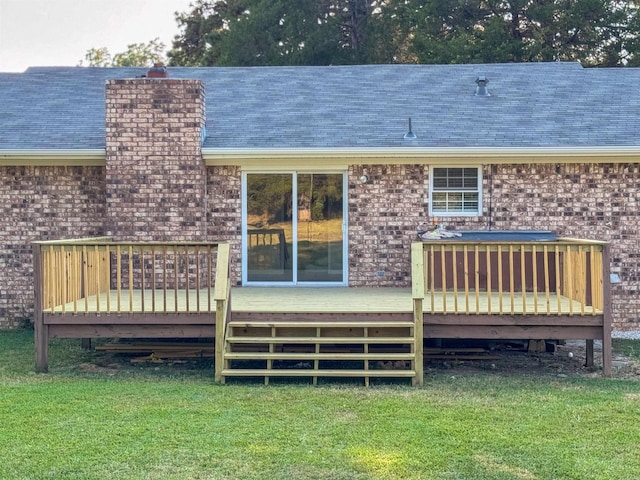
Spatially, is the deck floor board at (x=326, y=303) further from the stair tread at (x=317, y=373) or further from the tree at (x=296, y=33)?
the tree at (x=296, y=33)

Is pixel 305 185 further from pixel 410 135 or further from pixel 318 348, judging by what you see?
pixel 318 348

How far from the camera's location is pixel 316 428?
6.79 meters

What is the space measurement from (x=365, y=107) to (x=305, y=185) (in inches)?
90.5

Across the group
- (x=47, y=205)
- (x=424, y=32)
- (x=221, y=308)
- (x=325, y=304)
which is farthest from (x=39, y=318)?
(x=424, y=32)

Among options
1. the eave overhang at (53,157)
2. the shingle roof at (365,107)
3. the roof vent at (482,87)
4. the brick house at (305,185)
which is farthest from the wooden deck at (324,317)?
the roof vent at (482,87)

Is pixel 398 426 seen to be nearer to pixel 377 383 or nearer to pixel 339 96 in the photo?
pixel 377 383

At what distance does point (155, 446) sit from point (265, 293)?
5104mm

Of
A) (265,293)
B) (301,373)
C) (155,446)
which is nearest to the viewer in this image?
(155,446)

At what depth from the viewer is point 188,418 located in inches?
280

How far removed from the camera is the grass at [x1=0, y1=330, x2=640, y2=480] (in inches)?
226

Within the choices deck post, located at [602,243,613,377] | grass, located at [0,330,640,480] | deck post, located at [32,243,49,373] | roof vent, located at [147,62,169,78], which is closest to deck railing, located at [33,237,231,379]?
deck post, located at [32,243,49,373]

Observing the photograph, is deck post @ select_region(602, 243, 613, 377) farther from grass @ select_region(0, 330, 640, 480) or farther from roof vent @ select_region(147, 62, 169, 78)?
roof vent @ select_region(147, 62, 169, 78)

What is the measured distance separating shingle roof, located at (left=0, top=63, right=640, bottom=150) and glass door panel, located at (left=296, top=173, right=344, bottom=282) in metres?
0.62

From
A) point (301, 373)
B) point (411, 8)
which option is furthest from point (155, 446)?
point (411, 8)
